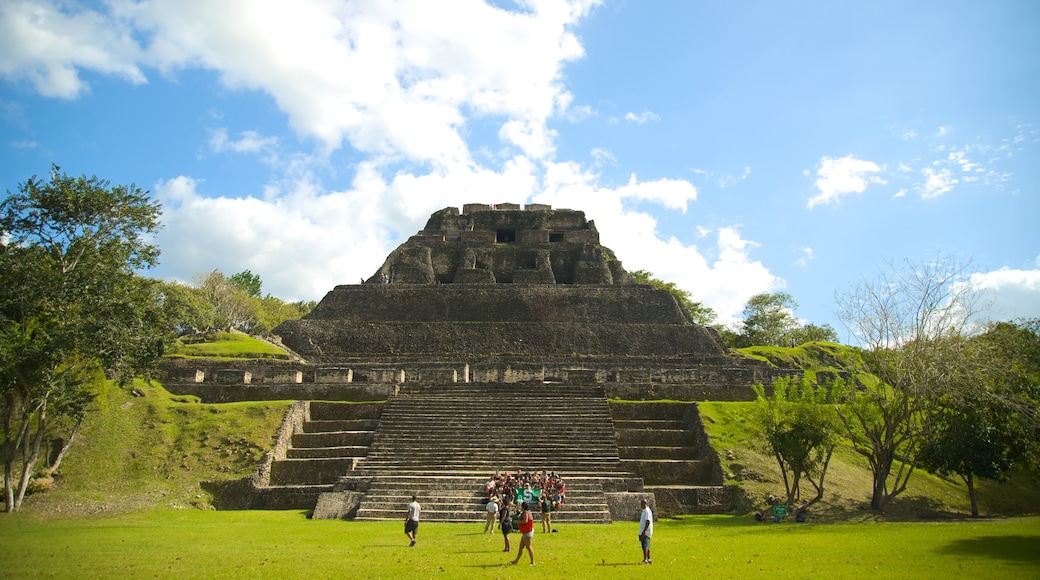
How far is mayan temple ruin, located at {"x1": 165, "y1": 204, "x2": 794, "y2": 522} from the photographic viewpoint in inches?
589

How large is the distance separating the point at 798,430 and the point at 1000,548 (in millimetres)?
4996

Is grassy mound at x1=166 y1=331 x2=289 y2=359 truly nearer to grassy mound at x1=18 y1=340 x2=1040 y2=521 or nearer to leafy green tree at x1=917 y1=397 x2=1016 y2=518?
grassy mound at x1=18 y1=340 x2=1040 y2=521

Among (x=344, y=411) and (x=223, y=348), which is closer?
(x=344, y=411)

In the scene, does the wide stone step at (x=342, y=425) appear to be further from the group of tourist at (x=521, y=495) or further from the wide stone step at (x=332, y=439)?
the group of tourist at (x=521, y=495)

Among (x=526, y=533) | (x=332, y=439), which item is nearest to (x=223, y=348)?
(x=332, y=439)

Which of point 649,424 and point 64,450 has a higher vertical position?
point 649,424

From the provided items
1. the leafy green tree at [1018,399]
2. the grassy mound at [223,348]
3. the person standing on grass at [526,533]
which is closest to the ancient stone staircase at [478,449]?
the person standing on grass at [526,533]

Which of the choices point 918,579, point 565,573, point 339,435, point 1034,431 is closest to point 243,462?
point 339,435

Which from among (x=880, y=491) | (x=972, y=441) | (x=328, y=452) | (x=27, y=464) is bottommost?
(x=27, y=464)

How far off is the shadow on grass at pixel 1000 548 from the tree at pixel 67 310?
15319 mm

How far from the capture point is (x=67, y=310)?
14352 millimetres

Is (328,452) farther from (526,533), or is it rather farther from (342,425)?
(526,533)

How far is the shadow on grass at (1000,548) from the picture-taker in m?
8.69

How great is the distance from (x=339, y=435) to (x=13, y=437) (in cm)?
729
